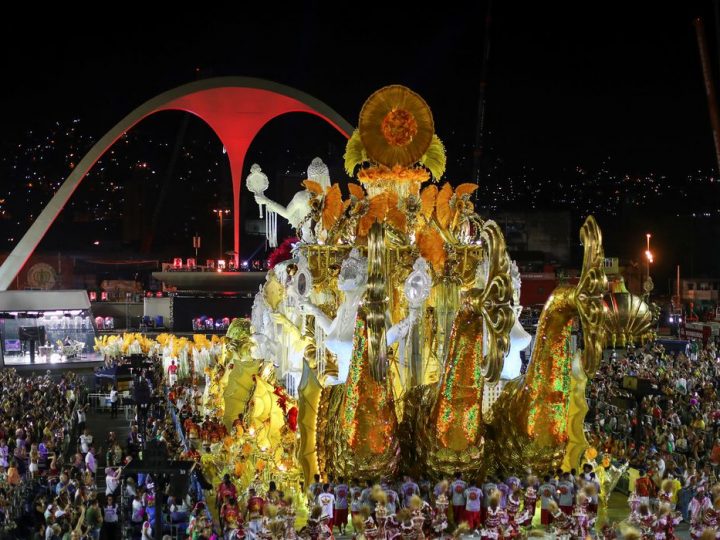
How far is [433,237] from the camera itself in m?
13.6

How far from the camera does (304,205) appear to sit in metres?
17.1

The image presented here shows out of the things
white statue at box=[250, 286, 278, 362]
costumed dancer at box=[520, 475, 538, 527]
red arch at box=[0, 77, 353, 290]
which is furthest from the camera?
red arch at box=[0, 77, 353, 290]

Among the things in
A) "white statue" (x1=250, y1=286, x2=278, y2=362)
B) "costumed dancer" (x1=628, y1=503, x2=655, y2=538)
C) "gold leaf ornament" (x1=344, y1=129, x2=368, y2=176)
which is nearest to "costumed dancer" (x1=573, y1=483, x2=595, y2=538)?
"costumed dancer" (x1=628, y1=503, x2=655, y2=538)

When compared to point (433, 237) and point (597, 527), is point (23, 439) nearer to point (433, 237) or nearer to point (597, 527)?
point (433, 237)

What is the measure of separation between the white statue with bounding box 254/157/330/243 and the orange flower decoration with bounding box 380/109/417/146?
1.97m

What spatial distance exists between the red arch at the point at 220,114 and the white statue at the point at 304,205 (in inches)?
534

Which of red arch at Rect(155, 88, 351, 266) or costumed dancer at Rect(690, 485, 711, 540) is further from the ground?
red arch at Rect(155, 88, 351, 266)

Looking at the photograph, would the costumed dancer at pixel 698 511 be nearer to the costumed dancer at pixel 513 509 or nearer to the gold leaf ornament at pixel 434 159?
the costumed dancer at pixel 513 509

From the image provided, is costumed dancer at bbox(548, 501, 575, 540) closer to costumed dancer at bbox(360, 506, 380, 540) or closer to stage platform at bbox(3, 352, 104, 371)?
costumed dancer at bbox(360, 506, 380, 540)

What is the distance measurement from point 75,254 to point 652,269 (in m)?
27.1

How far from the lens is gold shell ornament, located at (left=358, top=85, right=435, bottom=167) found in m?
13.6

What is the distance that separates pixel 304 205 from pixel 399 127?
12.7 feet

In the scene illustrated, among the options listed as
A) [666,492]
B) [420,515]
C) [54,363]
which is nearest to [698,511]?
[666,492]

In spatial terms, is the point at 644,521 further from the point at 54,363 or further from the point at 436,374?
the point at 54,363
